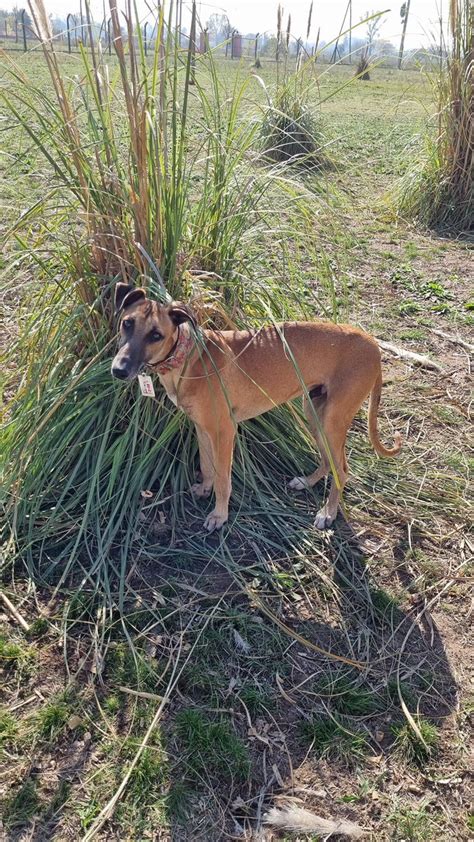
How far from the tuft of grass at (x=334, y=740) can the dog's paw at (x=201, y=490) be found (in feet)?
4.54

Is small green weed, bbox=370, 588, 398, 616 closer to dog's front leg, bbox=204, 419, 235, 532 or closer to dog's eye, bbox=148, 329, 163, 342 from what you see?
dog's front leg, bbox=204, 419, 235, 532

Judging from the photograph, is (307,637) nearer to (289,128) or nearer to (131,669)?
(131,669)

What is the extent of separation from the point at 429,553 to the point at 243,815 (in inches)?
67.4

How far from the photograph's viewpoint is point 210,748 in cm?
230

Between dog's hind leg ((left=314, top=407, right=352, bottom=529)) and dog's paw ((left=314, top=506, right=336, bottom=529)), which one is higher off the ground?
dog's hind leg ((left=314, top=407, right=352, bottom=529))

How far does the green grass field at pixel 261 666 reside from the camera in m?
2.18

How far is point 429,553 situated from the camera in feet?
10.9

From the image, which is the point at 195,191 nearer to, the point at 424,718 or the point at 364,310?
the point at 364,310

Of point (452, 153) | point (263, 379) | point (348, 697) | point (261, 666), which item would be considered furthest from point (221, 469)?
point (452, 153)

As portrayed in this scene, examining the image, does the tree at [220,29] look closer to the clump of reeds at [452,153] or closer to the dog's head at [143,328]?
the dog's head at [143,328]

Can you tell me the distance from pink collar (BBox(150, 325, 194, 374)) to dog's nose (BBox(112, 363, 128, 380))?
265mm

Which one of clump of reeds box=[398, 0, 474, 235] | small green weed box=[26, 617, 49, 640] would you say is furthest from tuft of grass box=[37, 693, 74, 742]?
clump of reeds box=[398, 0, 474, 235]

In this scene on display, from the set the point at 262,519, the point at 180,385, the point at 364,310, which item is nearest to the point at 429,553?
the point at 262,519

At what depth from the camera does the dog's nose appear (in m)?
2.51
